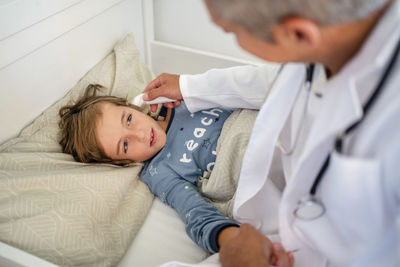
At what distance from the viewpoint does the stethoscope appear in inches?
20.2

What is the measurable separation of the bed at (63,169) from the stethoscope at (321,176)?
38 centimetres

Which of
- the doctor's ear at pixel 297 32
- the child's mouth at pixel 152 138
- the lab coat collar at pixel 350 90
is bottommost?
the child's mouth at pixel 152 138

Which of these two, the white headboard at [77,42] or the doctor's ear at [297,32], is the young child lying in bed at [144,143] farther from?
the doctor's ear at [297,32]

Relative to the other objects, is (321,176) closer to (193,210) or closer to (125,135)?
(193,210)

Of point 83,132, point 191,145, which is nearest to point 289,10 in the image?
point 191,145

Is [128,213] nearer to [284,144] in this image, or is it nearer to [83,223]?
[83,223]

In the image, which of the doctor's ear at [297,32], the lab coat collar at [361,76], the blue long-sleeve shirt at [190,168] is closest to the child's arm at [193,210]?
the blue long-sleeve shirt at [190,168]

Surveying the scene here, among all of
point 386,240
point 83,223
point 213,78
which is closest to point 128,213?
point 83,223

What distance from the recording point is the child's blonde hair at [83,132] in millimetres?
1096

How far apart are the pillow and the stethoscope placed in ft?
1.65

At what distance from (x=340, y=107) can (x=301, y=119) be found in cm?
16

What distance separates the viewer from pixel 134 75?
53.9 inches

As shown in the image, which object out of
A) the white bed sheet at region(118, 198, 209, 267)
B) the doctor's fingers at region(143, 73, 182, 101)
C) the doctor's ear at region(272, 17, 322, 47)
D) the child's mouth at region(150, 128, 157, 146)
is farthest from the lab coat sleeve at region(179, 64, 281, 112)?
the doctor's ear at region(272, 17, 322, 47)

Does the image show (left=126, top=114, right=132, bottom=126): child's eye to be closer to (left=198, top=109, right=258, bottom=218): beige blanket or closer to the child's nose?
the child's nose
